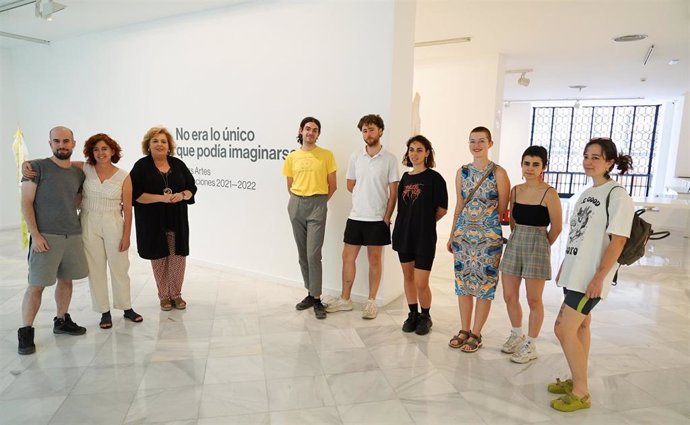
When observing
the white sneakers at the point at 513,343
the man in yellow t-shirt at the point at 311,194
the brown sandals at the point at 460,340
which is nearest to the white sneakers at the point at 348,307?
the man in yellow t-shirt at the point at 311,194

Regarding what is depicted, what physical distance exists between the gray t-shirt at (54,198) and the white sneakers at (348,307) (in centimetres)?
214

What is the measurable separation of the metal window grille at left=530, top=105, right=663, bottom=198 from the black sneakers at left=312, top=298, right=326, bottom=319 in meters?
11.7

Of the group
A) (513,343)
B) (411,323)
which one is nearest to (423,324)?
(411,323)

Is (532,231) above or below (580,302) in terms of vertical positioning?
above

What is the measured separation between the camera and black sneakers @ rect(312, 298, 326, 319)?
3756 millimetres

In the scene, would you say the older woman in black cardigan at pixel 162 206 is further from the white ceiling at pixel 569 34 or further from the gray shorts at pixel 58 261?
the white ceiling at pixel 569 34

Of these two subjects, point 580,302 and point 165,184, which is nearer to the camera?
point 580,302

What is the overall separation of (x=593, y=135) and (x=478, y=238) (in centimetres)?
1319

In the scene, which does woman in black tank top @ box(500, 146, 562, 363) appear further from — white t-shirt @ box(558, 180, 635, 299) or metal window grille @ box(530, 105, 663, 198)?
metal window grille @ box(530, 105, 663, 198)

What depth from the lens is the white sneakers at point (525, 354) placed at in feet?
9.89

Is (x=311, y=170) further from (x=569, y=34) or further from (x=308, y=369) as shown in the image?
(x=569, y=34)

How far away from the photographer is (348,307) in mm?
3945

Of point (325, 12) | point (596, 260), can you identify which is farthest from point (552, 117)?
point (596, 260)

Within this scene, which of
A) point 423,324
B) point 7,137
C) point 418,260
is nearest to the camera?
point 418,260
